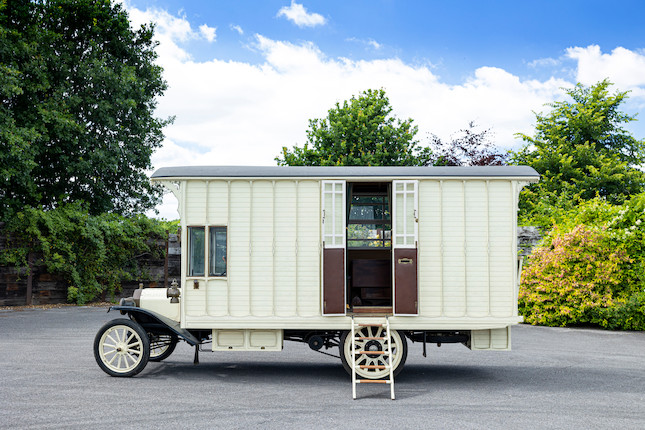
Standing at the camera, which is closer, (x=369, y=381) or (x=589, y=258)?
(x=369, y=381)

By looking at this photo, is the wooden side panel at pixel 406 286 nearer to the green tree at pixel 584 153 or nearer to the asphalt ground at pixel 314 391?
the asphalt ground at pixel 314 391

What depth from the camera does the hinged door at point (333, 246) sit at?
7582mm

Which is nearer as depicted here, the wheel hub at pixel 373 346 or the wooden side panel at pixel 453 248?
the wooden side panel at pixel 453 248

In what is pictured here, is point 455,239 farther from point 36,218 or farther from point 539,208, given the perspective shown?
point 539,208

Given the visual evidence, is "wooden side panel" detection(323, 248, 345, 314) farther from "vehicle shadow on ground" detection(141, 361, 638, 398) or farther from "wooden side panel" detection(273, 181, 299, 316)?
"vehicle shadow on ground" detection(141, 361, 638, 398)

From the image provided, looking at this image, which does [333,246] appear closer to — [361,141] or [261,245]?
[261,245]

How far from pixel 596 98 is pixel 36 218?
95.3 ft

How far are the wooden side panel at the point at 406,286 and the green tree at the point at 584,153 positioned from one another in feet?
71.7

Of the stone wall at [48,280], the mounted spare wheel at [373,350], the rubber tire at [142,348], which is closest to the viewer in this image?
the mounted spare wheel at [373,350]

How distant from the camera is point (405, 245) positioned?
25.1ft

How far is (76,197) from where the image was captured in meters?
22.0

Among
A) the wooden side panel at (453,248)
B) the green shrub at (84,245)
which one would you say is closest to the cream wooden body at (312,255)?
the wooden side panel at (453,248)

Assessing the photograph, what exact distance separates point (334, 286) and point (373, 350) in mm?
1081

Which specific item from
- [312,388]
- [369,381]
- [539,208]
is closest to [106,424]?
[312,388]
